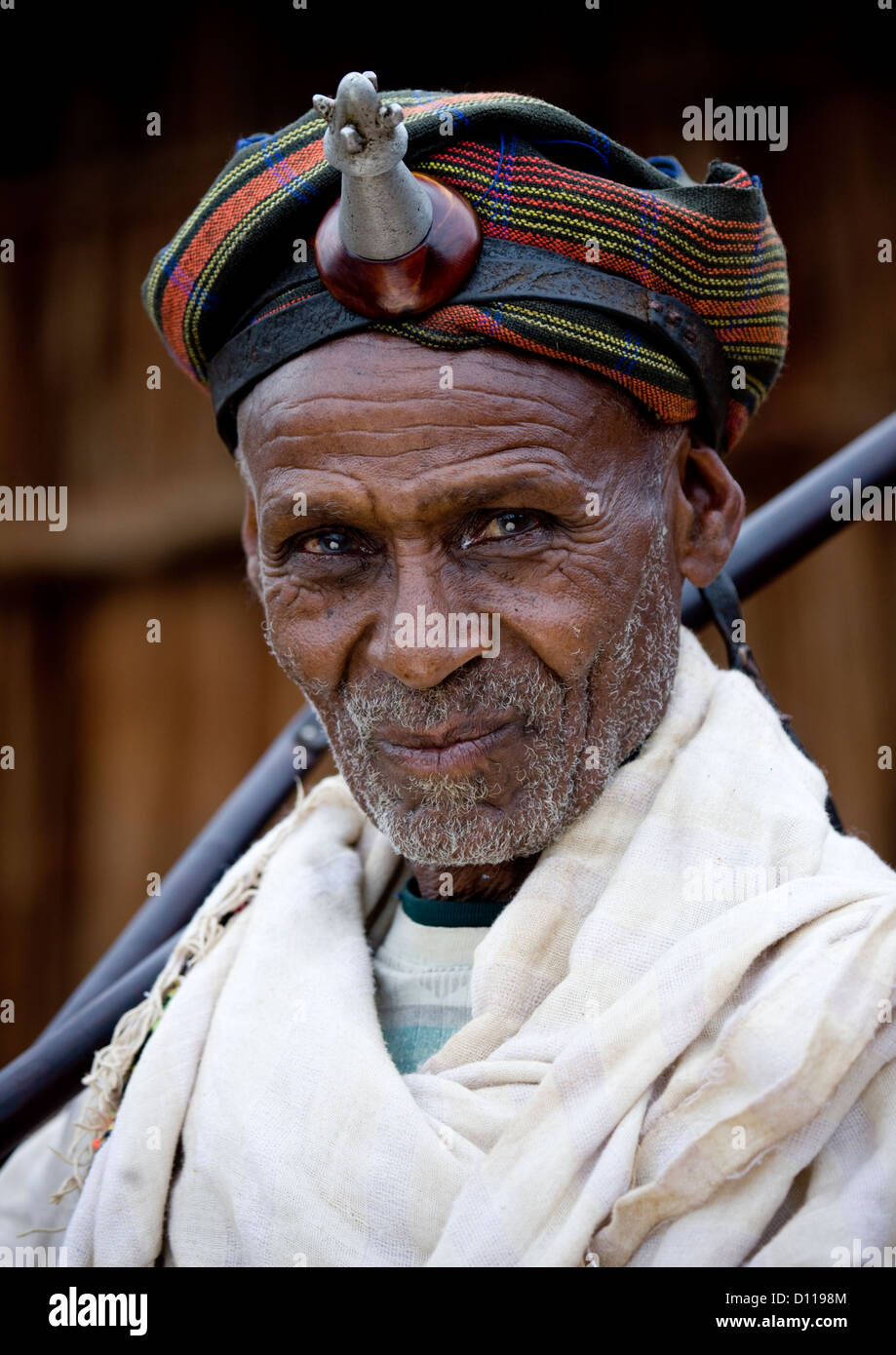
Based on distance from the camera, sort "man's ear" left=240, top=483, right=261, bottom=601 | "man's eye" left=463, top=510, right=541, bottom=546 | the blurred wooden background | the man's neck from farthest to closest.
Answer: the blurred wooden background → "man's ear" left=240, top=483, right=261, bottom=601 → the man's neck → "man's eye" left=463, top=510, right=541, bottom=546

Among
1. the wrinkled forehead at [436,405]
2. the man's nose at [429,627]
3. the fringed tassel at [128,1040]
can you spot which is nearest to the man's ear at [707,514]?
the wrinkled forehead at [436,405]

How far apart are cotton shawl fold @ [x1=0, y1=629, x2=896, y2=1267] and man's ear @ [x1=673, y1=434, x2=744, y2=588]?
13cm

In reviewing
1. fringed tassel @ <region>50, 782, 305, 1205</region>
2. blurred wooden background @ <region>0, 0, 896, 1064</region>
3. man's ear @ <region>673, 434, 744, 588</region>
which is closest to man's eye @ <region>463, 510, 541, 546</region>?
man's ear @ <region>673, 434, 744, 588</region>

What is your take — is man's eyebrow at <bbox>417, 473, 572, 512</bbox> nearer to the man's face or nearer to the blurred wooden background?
the man's face

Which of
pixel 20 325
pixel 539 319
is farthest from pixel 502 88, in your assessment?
pixel 539 319

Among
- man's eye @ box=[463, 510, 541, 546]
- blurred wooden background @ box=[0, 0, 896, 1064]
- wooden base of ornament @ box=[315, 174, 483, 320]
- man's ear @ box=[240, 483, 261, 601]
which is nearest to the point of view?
wooden base of ornament @ box=[315, 174, 483, 320]

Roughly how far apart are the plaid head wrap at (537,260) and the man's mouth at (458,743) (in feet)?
1.63

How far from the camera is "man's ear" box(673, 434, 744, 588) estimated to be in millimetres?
1876

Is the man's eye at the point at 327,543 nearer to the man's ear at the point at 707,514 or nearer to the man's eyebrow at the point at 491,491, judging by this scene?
the man's eyebrow at the point at 491,491

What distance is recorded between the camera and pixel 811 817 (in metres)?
1.61

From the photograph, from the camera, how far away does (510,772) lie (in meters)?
1.67

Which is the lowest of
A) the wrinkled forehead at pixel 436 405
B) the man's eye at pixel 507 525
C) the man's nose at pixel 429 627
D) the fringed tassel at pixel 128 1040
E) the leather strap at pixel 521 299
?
the fringed tassel at pixel 128 1040

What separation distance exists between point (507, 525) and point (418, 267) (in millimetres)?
356

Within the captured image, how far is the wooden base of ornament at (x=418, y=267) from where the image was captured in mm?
1568
